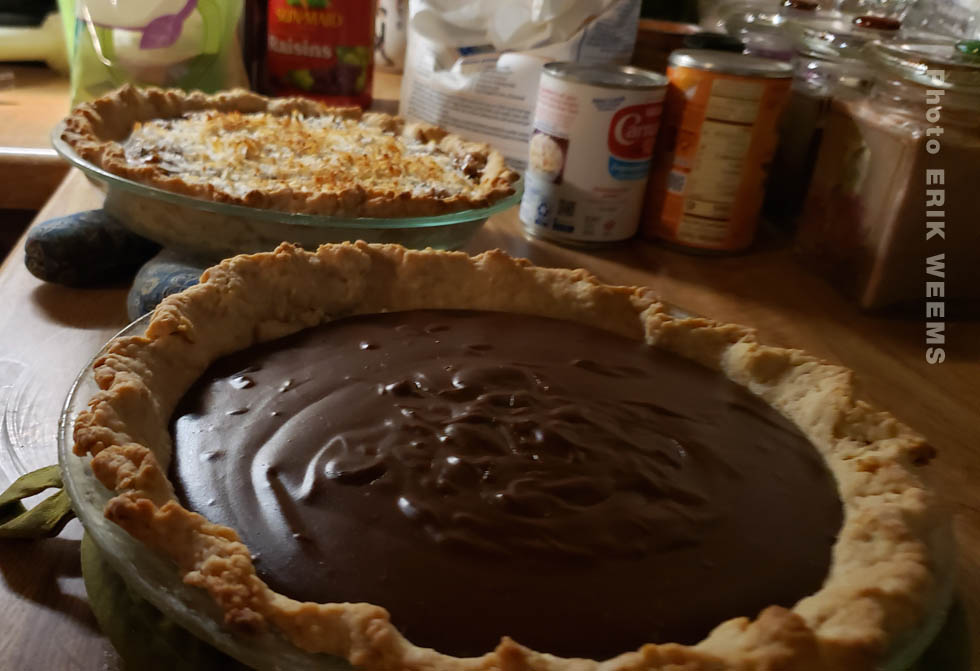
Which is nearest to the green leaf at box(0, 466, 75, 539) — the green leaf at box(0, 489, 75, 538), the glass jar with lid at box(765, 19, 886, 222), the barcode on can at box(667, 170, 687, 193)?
the green leaf at box(0, 489, 75, 538)

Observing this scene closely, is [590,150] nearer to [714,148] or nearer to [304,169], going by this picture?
[714,148]

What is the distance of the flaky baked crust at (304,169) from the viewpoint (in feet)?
4.07

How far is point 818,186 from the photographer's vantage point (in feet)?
5.28

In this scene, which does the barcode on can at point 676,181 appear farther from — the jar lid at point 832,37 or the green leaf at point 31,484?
the green leaf at point 31,484

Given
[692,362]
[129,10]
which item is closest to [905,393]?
[692,362]

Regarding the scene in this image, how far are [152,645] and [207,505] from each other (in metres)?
0.11

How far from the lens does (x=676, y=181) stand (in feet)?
5.28

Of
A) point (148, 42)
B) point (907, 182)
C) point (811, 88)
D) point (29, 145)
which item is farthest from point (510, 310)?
point (29, 145)

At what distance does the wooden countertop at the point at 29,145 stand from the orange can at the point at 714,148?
4.23 ft

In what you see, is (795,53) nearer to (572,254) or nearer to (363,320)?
(572,254)

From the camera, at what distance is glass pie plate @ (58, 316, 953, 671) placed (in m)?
0.55

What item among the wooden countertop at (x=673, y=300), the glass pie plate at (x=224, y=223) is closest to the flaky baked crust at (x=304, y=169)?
the glass pie plate at (x=224, y=223)

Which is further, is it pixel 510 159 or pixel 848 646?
pixel 510 159

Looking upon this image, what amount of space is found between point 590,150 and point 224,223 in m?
0.67
